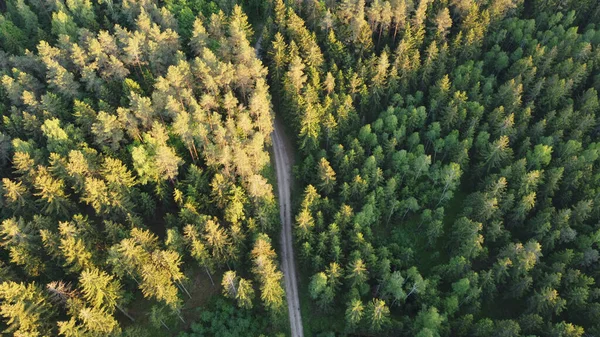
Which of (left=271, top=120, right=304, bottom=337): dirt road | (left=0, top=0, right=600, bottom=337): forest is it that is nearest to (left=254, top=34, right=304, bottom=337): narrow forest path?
(left=271, top=120, right=304, bottom=337): dirt road

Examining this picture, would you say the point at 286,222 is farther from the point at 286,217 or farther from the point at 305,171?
the point at 305,171

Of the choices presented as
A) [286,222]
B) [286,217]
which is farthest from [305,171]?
[286,222]

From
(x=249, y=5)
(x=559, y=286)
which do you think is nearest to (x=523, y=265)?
(x=559, y=286)

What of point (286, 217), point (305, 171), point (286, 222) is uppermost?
point (305, 171)

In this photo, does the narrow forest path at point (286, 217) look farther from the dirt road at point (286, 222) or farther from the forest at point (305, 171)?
the forest at point (305, 171)

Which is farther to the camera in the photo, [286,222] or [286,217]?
[286,217]

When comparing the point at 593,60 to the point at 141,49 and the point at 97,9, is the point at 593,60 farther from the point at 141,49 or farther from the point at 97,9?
the point at 97,9
